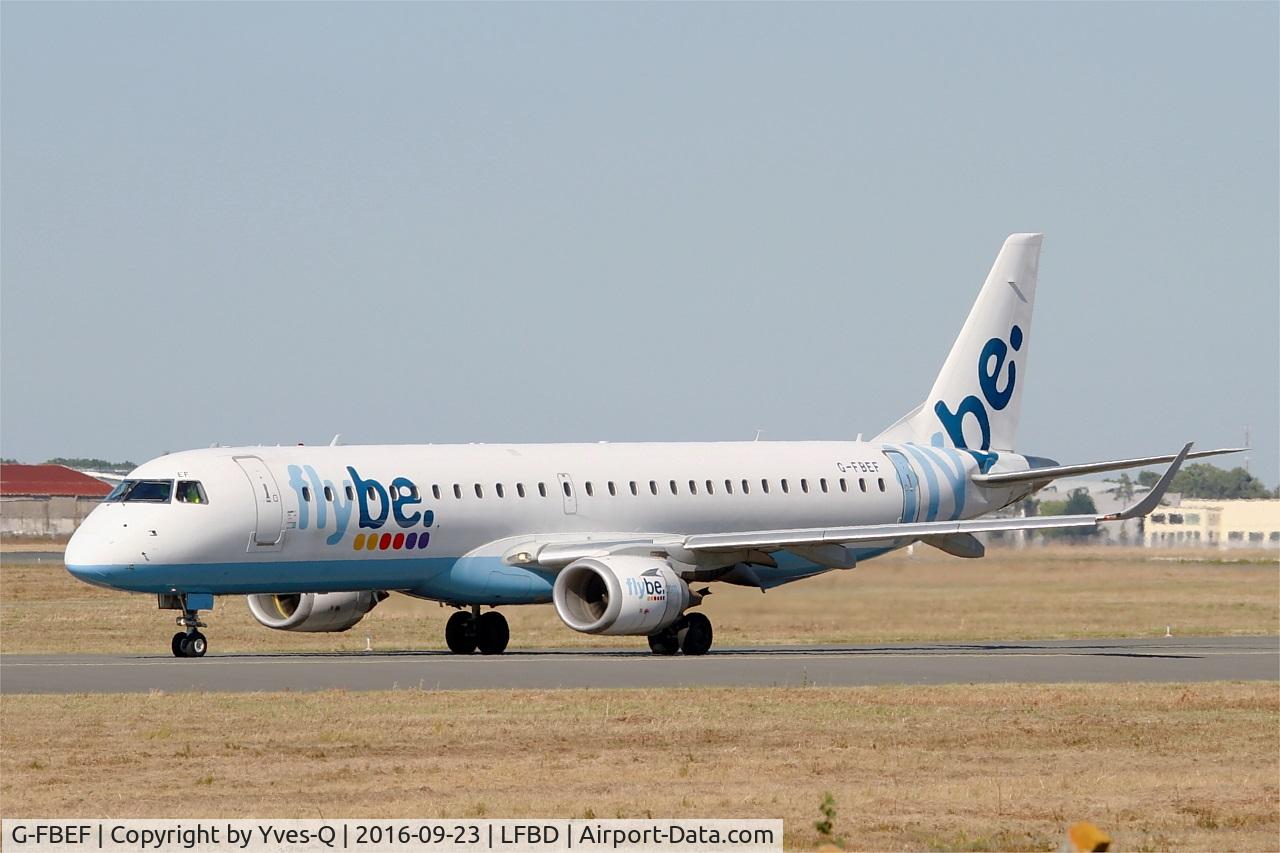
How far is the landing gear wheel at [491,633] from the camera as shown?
126ft

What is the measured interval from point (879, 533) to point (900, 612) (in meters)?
2.76

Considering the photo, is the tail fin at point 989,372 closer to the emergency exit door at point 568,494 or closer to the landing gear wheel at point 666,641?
the emergency exit door at point 568,494

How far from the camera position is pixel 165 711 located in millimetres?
24500

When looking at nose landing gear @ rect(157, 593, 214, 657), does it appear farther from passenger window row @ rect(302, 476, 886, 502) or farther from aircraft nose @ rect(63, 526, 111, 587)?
passenger window row @ rect(302, 476, 886, 502)

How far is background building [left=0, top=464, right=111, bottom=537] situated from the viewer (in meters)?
129

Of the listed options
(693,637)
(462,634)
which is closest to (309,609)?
(462,634)

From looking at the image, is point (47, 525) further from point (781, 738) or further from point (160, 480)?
point (781, 738)

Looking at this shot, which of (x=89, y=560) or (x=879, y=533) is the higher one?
(x=879, y=533)

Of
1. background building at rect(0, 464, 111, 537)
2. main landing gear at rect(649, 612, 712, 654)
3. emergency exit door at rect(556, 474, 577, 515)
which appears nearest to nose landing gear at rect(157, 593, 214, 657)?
emergency exit door at rect(556, 474, 577, 515)

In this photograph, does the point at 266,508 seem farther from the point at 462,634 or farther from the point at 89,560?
the point at 462,634

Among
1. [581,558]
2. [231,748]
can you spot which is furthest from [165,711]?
[581,558]

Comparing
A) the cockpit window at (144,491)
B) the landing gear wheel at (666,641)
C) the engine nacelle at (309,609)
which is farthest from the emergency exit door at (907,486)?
the cockpit window at (144,491)
